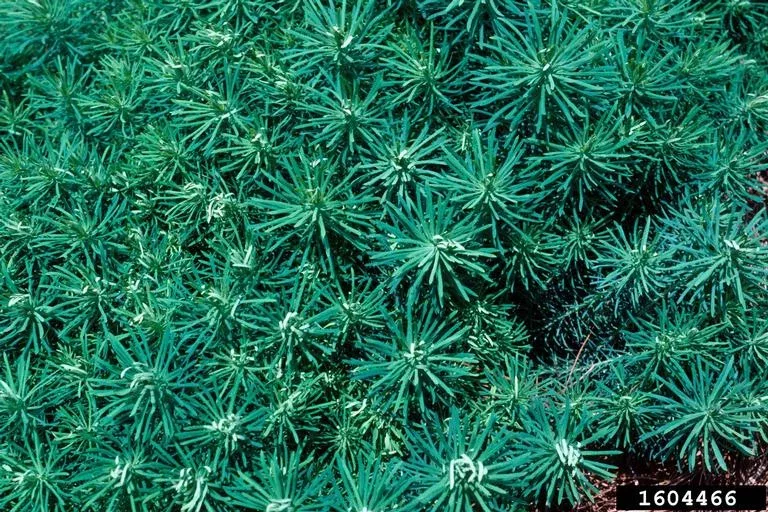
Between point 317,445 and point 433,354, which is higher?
point 433,354

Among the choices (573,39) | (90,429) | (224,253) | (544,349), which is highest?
(573,39)

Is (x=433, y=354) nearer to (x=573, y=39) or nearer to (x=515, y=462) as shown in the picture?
(x=515, y=462)

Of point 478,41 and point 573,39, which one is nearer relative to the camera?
point 573,39

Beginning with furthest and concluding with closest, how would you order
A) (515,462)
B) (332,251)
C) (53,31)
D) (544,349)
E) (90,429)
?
1. (53,31)
2. (544,349)
3. (332,251)
4. (90,429)
5. (515,462)

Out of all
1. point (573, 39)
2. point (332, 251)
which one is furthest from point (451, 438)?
point (573, 39)

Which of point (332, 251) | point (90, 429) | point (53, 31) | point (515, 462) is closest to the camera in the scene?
point (515, 462)

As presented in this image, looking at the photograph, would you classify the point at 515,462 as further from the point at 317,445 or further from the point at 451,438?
the point at 317,445
